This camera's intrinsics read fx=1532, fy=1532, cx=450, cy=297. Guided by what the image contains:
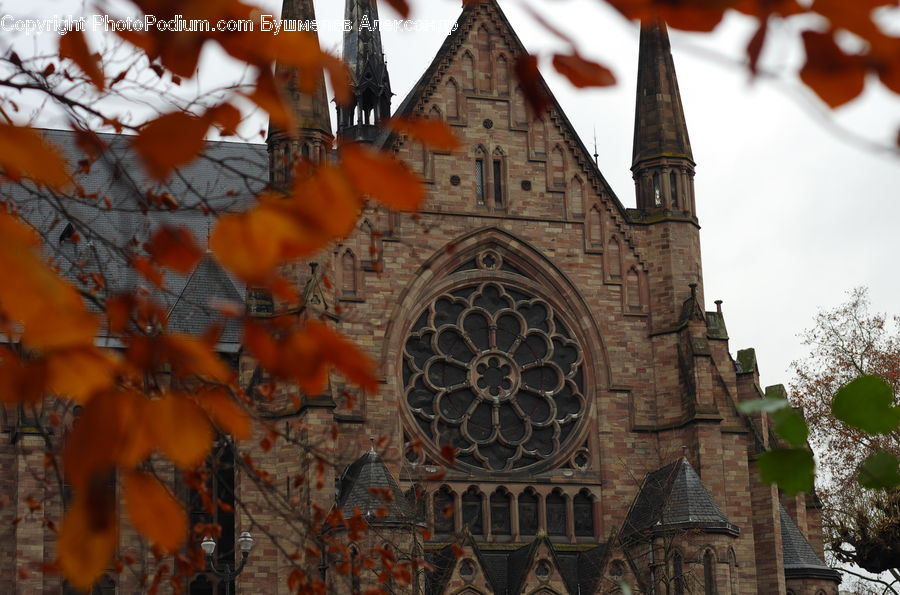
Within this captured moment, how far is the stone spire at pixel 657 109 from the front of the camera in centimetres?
3594

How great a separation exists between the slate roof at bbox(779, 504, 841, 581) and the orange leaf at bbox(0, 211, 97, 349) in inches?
1287

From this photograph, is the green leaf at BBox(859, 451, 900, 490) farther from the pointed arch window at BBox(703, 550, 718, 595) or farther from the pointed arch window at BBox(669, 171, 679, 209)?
the pointed arch window at BBox(669, 171, 679, 209)

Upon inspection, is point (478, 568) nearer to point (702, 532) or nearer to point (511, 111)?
point (702, 532)

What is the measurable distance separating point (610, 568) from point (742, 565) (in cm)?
327

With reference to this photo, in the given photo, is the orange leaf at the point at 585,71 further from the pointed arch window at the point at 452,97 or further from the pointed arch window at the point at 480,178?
the pointed arch window at the point at 452,97

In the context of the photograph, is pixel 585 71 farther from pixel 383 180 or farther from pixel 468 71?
pixel 468 71

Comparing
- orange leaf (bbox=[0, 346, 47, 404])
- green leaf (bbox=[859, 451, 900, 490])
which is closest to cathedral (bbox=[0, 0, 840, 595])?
green leaf (bbox=[859, 451, 900, 490])

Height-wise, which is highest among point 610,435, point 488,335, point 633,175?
point 633,175

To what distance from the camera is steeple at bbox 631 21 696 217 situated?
35844 millimetres

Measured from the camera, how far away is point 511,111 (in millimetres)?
35562

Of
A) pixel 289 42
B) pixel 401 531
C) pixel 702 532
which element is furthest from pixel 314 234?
pixel 702 532

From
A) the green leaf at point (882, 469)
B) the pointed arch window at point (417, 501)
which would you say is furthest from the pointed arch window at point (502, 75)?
the green leaf at point (882, 469)

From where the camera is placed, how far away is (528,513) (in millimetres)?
33406

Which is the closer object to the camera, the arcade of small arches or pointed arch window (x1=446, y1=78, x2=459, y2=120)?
the arcade of small arches
